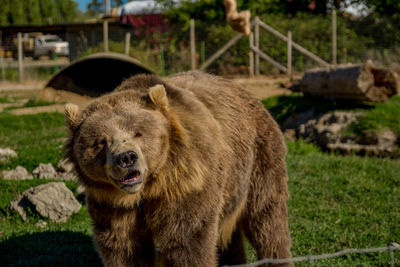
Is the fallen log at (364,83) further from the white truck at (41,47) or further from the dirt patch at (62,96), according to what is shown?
the white truck at (41,47)

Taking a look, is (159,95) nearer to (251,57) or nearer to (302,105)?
(302,105)

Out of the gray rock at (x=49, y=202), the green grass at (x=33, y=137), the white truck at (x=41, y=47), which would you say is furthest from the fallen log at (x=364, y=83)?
the white truck at (x=41, y=47)

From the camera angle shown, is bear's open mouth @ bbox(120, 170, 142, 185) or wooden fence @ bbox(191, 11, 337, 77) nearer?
bear's open mouth @ bbox(120, 170, 142, 185)

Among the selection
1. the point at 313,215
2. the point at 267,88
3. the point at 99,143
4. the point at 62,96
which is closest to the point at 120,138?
the point at 99,143

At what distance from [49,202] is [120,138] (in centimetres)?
293

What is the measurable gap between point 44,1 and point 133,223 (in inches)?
2025

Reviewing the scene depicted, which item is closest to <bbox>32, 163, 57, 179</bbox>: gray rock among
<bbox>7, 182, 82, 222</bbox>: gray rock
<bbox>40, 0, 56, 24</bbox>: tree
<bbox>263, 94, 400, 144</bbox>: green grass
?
<bbox>7, 182, 82, 222</bbox>: gray rock

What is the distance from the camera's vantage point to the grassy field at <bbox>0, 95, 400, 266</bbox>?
4961mm

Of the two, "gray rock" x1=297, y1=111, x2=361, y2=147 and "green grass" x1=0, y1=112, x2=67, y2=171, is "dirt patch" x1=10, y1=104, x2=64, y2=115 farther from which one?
"gray rock" x1=297, y1=111, x2=361, y2=147

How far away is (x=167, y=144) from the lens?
3266mm

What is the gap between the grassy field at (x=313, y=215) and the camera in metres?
4.96

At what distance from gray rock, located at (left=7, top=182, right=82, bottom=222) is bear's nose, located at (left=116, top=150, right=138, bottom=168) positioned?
303 centimetres

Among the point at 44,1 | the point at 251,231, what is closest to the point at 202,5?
the point at 251,231

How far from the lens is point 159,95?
331 centimetres
